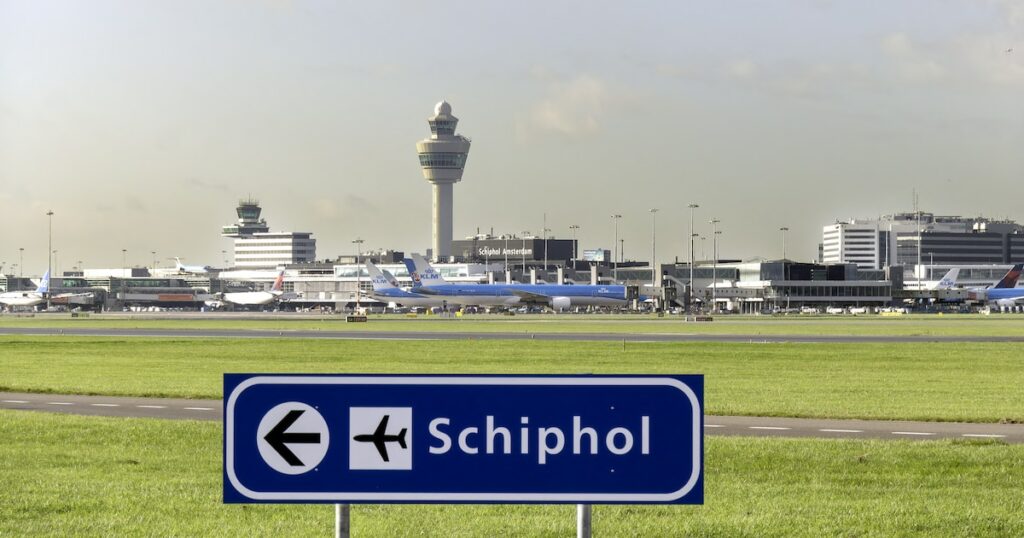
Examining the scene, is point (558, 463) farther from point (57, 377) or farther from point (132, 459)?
point (57, 377)

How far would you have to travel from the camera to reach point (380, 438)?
6.34 metres

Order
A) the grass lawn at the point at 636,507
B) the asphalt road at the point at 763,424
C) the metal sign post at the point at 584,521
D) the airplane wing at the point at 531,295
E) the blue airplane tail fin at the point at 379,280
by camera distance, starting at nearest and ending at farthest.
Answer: the metal sign post at the point at 584,521 < the grass lawn at the point at 636,507 < the asphalt road at the point at 763,424 < the airplane wing at the point at 531,295 < the blue airplane tail fin at the point at 379,280

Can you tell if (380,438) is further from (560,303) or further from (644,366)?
(560,303)

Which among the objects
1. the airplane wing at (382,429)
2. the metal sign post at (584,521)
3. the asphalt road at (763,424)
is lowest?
the asphalt road at (763,424)

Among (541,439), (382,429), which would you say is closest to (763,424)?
(541,439)

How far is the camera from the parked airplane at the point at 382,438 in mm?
6336

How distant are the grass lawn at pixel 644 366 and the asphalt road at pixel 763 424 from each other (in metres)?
1.81

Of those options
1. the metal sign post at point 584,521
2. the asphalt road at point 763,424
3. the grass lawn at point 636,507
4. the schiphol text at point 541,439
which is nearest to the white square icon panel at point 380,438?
the schiphol text at point 541,439

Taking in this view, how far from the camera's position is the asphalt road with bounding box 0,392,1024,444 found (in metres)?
25.5

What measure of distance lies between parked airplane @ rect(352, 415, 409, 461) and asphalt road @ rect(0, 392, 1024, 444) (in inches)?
770

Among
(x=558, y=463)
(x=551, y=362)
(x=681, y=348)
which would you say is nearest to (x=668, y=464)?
(x=558, y=463)

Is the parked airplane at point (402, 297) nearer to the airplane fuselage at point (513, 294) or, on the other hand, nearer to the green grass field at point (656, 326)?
the airplane fuselage at point (513, 294)

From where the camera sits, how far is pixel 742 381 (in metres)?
43.9

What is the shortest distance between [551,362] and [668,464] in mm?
50307
